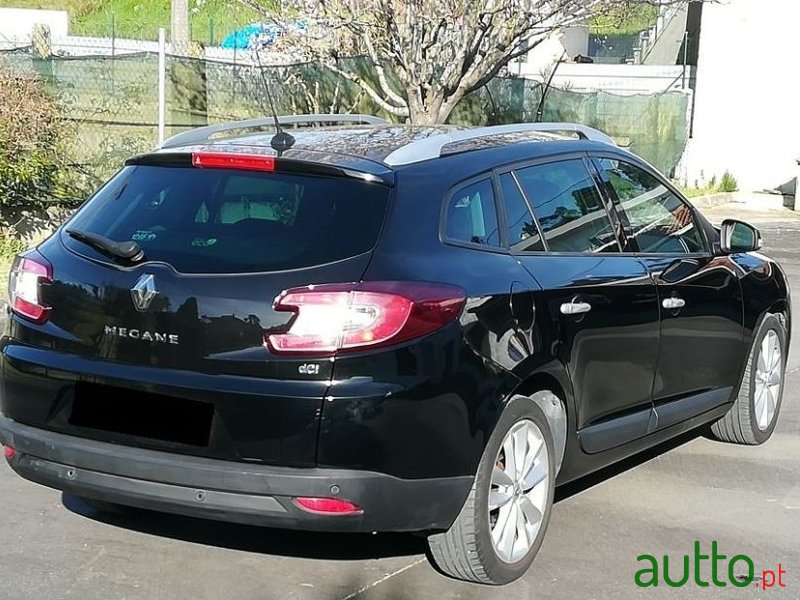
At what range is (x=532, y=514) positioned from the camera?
437 cm

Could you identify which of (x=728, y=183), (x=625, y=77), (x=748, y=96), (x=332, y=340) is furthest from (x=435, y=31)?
(x=625, y=77)

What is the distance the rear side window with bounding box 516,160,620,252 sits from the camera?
184 inches

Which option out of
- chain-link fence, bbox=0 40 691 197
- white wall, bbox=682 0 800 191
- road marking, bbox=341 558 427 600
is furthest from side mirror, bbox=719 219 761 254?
→ white wall, bbox=682 0 800 191

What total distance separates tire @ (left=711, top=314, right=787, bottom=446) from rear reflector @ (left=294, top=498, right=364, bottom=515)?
10.4 ft

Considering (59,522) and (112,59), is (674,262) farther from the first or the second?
(112,59)

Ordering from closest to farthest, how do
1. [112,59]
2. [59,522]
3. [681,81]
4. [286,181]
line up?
[286,181]
[59,522]
[112,59]
[681,81]

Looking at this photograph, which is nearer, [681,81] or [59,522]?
[59,522]

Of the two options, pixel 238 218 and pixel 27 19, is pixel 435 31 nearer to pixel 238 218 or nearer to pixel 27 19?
pixel 238 218

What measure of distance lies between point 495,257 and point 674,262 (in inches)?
59.4

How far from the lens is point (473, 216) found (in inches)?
169

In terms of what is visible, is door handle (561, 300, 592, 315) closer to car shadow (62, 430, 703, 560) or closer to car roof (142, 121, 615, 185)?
car roof (142, 121, 615, 185)

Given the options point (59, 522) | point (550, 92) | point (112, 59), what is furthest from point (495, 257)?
point (550, 92)

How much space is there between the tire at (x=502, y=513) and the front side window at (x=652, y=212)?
137 centimetres

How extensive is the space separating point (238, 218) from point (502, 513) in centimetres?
146
